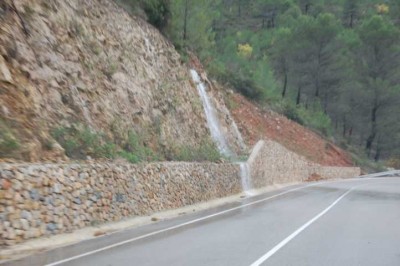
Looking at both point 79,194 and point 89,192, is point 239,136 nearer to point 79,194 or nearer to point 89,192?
point 89,192

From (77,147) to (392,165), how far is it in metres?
58.7

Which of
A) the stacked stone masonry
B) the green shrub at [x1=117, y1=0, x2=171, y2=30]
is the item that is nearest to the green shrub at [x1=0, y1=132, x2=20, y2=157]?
the stacked stone masonry

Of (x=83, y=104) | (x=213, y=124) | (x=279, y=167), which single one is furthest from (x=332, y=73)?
(x=83, y=104)

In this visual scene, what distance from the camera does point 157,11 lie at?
29500 mm

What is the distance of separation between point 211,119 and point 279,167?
7305 millimetres

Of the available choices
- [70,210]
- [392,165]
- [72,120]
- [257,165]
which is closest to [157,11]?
[257,165]

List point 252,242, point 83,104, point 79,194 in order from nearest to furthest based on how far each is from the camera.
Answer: point 252,242 → point 79,194 → point 83,104

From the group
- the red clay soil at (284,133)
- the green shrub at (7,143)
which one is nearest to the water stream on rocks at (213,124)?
the red clay soil at (284,133)

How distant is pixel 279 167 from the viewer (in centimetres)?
3700

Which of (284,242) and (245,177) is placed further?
(245,177)

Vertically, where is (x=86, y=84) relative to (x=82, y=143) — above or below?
above

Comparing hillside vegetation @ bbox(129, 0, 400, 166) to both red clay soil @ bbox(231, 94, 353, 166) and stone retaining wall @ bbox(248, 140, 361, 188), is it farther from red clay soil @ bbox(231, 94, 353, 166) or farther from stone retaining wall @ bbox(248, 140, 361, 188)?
stone retaining wall @ bbox(248, 140, 361, 188)

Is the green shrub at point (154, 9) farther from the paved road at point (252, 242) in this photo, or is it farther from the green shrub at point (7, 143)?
the green shrub at point (7, 143)

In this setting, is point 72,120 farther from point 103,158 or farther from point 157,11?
point 157,11
